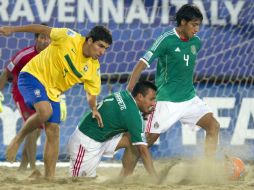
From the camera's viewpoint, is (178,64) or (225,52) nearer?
(178,64)

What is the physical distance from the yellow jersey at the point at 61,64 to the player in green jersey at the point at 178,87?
0.78 m

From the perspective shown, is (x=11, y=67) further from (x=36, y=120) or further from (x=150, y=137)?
(x=150, y=137)

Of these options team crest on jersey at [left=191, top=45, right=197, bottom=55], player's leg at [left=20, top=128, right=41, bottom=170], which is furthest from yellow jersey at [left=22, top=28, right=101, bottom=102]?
player's leg at [left=20, top=128, right=41, bottom=170]

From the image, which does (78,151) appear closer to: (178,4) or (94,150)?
(94,150)

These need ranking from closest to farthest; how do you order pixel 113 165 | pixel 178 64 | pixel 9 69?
pixel 178 64
pixel 9 69
pixel 113 165

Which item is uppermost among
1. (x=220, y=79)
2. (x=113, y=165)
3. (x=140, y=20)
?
(x=140, y=20)

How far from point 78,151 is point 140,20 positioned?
2.84 meters

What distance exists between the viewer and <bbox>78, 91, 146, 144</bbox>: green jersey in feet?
23.6

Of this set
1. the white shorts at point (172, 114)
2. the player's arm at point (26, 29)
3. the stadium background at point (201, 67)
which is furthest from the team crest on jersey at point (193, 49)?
the stadium background at point (201, 67)

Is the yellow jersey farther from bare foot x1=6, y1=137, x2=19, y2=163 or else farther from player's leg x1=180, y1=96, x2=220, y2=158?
player's leg x1=180, y1=96, x2=220, y2=158

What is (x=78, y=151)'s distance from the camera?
754cm

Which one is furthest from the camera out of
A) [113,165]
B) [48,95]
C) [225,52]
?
[225,52]

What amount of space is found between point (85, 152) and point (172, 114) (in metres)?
0.96

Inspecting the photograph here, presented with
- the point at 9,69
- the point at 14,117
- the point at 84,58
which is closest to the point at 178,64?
the point at 84,58
